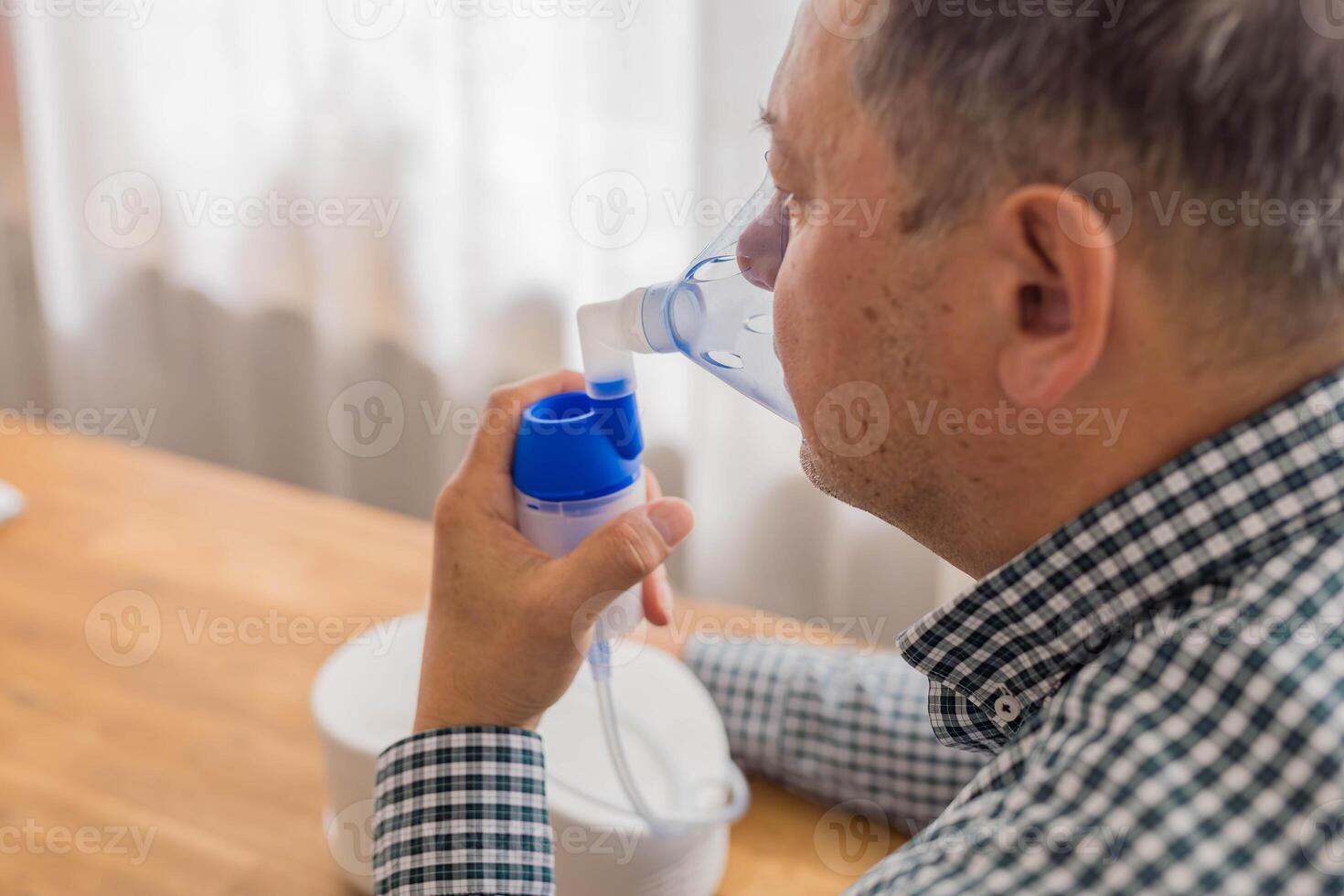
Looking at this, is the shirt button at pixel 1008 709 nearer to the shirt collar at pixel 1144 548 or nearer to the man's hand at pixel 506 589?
the shirt collar at pixel 1144 548

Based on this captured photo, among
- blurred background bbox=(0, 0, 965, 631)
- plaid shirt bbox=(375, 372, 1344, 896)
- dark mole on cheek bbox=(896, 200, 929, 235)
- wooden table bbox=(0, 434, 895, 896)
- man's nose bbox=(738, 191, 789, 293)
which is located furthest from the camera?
blurred background bbox=(0, 0, 965, 631)

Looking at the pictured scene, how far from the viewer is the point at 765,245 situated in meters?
0.71

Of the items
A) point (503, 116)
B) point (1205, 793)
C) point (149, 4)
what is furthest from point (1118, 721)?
point (149, 4)

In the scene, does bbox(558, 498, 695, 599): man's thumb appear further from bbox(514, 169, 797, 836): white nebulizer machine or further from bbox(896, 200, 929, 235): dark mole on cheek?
bbox(896, 200, 929, 235): dark mole on cheek

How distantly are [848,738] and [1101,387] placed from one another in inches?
19.7

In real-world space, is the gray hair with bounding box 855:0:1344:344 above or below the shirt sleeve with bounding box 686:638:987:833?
above

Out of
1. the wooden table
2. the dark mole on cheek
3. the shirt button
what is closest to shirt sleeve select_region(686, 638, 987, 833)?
the wooden table

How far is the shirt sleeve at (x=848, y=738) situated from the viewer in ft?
3.13

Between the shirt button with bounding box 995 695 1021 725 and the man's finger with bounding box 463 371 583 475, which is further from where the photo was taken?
the man's finger with bounding box 463 371 583 475

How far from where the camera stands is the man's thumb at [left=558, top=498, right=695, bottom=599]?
72cm

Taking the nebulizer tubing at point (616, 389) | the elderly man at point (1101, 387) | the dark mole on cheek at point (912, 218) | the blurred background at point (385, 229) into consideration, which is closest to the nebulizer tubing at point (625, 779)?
the nebulizer tubing at point (616, 389)

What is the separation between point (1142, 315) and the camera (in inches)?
20.4

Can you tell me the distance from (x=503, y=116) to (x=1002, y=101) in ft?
3.73

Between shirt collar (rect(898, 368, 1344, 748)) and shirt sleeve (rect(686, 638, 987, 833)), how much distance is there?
13.1 inches
